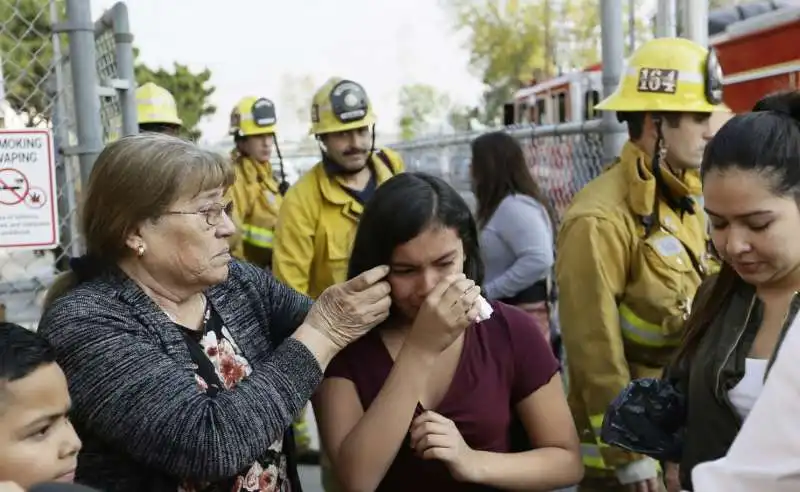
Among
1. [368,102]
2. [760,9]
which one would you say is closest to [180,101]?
[760,9]

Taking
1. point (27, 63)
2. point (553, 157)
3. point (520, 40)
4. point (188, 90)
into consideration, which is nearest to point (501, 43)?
point (520, 40)

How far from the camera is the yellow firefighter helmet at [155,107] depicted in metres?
6.50

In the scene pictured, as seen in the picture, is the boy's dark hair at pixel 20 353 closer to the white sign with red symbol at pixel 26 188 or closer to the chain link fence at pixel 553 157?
the white sign with red symbol at pixel 26 188

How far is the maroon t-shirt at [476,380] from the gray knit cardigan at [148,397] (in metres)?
0.27

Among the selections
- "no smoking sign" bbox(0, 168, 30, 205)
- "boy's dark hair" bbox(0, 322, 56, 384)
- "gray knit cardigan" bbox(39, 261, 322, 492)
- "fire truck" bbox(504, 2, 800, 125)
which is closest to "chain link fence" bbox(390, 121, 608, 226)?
"fire truck" bbox(504, 2, 800, 125)

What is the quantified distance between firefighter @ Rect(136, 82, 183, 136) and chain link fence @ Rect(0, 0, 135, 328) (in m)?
2.56

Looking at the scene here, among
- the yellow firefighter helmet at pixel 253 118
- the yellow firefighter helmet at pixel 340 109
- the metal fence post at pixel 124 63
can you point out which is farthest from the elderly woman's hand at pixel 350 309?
the yellow firefighter helmet at pixel 253 118

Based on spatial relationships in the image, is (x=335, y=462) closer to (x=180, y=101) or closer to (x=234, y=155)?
(x=234, y=155)

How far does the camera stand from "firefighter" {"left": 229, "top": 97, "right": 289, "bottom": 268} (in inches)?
241

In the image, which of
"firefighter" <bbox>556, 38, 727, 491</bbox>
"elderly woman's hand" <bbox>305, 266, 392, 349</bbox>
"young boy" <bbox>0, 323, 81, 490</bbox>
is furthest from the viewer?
"firefighter" <bbox>556, 38, 727, 491</bbox>

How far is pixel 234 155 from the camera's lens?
6965 millimetres

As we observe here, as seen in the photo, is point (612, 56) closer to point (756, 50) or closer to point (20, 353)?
point (20, 353)

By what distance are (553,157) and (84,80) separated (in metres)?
5.40

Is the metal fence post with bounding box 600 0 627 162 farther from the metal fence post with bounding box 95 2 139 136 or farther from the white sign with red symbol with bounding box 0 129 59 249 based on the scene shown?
the white sign with red symbol with bounding box 0 129 59 249
